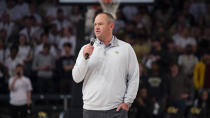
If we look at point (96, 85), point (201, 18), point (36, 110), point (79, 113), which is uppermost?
point (201, 18)

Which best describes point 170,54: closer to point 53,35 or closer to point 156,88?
point 156,88

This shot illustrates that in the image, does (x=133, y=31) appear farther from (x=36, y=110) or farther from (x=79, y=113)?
(x=79, y=113)

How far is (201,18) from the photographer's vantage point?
48.4 feet

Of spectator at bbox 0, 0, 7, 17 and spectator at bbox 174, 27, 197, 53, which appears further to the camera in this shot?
spectator at bbox 0, 0, 7, 17

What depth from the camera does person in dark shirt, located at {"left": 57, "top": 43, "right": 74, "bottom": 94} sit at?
40.8 ft

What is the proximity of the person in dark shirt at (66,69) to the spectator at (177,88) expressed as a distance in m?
2.77

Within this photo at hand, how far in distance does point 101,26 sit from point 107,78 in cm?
63

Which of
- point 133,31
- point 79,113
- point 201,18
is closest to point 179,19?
point 201,18

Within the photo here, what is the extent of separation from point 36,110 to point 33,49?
2.01 metres

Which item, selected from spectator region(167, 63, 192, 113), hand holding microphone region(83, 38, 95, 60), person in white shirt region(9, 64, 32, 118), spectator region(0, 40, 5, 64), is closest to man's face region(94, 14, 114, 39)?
hand holding microphone region(83, 38, 95, 60)

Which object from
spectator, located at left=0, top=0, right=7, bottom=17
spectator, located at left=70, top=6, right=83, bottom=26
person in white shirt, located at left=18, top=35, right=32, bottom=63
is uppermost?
spectator, located at left=0, top=0, right=7, bottom=17

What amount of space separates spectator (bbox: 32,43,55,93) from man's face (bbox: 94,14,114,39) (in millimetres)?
7212

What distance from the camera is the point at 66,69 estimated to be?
40.6 ft

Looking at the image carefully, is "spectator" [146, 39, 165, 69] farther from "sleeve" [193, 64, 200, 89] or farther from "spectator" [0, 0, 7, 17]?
"spectator" [0, 0, 7, 17]
